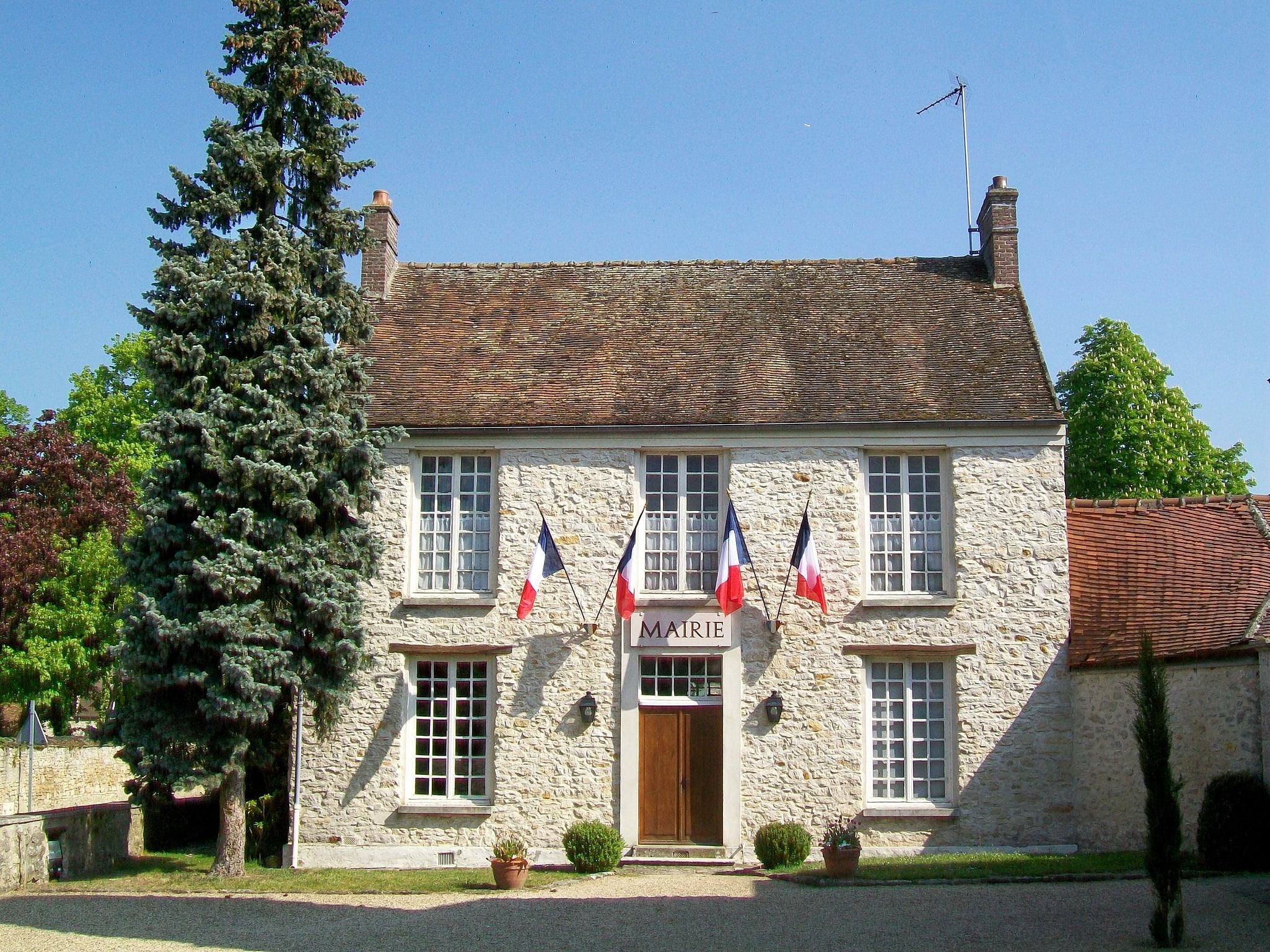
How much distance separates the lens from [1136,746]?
52.0 feet

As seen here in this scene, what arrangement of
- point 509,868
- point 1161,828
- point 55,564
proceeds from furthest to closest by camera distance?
point 55,564
point 509,868
point 1161,828

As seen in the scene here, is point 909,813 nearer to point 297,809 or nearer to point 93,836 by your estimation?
point 297,809

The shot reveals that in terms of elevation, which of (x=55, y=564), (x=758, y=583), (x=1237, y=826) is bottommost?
(x=1237, y=826)

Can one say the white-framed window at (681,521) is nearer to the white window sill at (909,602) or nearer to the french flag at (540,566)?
the french flag at (540,566)

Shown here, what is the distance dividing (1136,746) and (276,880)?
441 inches

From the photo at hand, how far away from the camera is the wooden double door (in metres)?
16.5

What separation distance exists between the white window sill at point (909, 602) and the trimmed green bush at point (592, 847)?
4699 millimetres

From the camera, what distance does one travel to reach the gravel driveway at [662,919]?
427 inches

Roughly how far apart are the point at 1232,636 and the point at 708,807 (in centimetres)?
709

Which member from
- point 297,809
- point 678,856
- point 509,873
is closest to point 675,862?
point 678,856

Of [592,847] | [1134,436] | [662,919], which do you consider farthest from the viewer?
[1134,436]

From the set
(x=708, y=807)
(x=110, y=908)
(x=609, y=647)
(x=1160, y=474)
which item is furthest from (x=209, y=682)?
(x=1160, y=474)

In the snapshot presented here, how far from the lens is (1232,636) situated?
15.1m

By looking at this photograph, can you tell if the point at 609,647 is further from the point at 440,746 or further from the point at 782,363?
the point at 782,363
